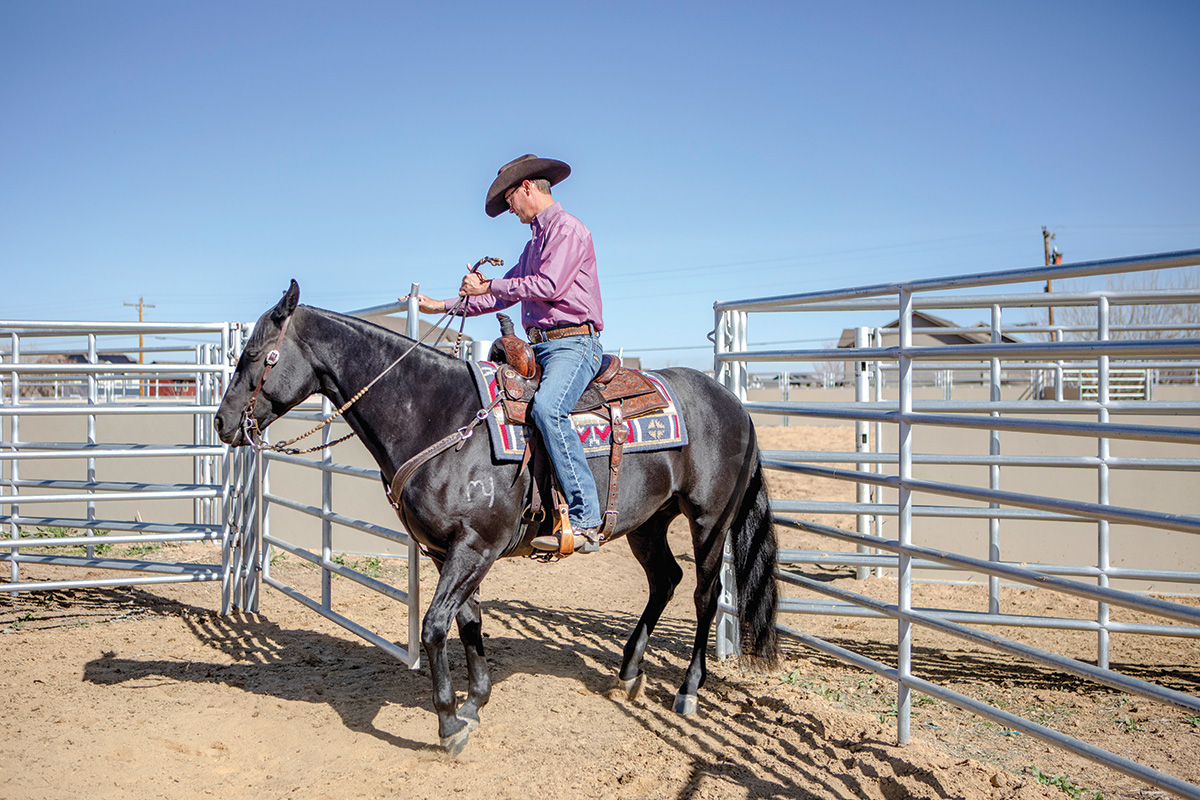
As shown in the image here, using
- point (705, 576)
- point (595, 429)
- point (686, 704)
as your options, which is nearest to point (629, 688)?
point (686, 704)

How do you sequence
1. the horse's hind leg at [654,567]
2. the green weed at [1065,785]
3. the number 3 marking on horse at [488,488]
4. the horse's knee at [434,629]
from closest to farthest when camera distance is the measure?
the green weed at [1065,785]
the horse's knee at [434,629]
the number 3 marking on horse at [488,488]
the horse's hind leg at [654,567]

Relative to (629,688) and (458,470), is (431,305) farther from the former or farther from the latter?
(629,688)

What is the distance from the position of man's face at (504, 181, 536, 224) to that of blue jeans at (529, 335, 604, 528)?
74cm

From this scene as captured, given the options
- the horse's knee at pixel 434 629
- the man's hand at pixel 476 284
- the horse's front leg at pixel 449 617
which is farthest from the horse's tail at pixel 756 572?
the man's hand at pixel 476 284

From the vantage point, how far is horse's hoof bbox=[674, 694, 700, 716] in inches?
159

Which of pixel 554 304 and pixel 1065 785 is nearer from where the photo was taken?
pixel 1065 785

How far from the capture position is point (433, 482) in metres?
3.52

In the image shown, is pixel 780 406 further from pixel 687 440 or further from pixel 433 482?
pixel 433 482

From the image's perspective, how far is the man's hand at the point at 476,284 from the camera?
12.0 ft

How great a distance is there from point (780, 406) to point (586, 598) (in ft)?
9.22

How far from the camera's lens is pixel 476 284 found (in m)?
3.67

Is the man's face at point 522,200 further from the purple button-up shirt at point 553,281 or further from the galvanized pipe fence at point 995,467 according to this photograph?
the galvanized pipe fence at point 995,467

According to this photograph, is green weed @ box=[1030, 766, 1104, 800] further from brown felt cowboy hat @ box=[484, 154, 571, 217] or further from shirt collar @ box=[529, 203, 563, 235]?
brown felt cowboy hat @ box=[484, 154, 571, 217]

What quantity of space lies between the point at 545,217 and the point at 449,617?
1.88 metres
